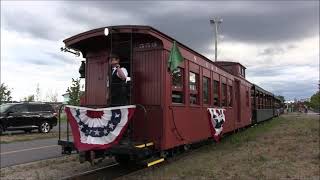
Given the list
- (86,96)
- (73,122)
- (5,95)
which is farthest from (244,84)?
(5,95)

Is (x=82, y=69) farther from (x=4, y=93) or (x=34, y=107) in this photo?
(x=4, y=93)

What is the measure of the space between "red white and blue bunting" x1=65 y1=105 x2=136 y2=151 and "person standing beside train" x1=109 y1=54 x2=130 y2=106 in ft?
2.28

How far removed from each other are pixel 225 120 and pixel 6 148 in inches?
321

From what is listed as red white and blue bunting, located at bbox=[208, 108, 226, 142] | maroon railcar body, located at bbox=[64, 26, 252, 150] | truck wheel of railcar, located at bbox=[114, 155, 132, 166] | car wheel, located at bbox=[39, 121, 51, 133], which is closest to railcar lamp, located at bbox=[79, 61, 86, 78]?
maroon railcar body, located at bbox=[64, 26, 252, 150]

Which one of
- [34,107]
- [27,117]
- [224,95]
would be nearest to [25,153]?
[224,95]

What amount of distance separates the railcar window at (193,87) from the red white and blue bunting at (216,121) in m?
1.48

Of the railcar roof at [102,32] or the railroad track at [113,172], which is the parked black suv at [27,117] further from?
the railcar roof at [102,32]

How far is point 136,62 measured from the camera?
10461 mm

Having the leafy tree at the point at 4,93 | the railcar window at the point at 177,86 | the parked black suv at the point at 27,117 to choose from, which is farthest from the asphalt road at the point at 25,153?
the leafy tree at the point at 4,93

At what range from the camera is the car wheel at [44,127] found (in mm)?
25469

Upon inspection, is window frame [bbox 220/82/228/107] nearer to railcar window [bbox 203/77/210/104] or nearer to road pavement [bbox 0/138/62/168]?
railcar window [bbox 203/77/210/104]

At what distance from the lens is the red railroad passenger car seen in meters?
9.98

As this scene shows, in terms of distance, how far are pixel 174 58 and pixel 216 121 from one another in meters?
4.96

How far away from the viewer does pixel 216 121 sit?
47.8 ft
